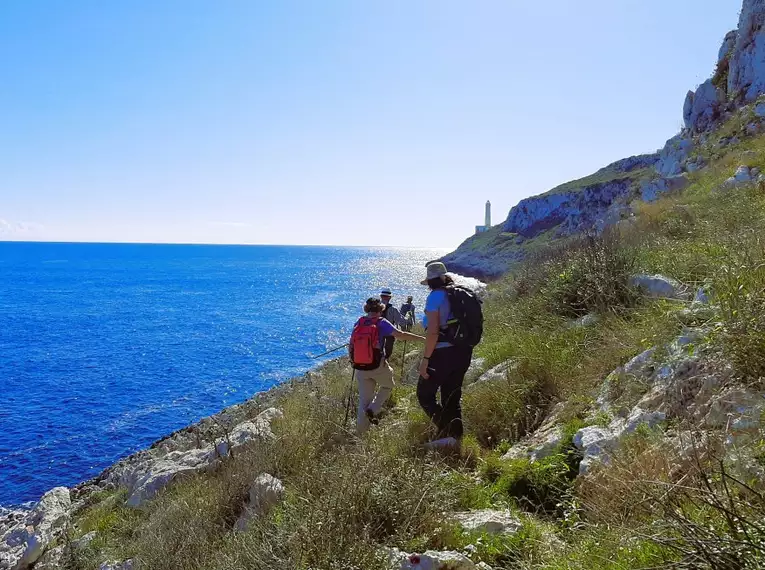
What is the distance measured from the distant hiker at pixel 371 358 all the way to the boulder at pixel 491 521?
10.6 feet

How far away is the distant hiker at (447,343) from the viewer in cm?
551

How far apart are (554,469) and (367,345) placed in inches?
135

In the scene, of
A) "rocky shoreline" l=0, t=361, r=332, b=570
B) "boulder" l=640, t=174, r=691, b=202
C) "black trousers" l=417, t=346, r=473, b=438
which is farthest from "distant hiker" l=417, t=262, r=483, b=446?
"boulder" l=640, t=174, r=691, b=202

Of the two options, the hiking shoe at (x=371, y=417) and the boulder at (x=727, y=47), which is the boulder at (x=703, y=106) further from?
the hiking shoe at (x=371, y=417)

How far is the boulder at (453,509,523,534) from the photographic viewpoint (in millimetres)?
3414

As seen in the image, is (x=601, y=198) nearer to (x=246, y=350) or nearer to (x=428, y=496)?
(x=246, y=350)

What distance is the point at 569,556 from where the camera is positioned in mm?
2797

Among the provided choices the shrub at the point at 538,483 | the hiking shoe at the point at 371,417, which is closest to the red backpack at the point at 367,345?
the hiking shoe at the point at 371,417

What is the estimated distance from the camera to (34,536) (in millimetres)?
8758

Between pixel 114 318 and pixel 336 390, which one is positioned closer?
pixel 336 390

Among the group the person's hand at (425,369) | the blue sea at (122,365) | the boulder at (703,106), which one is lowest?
the blue sea at (122,365)

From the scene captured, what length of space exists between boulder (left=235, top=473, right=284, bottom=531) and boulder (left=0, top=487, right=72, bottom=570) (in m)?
6.33

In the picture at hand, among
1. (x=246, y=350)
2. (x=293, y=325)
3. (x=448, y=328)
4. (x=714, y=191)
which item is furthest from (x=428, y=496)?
(x=293, y=325)

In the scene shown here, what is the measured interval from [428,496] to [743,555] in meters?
2.28
